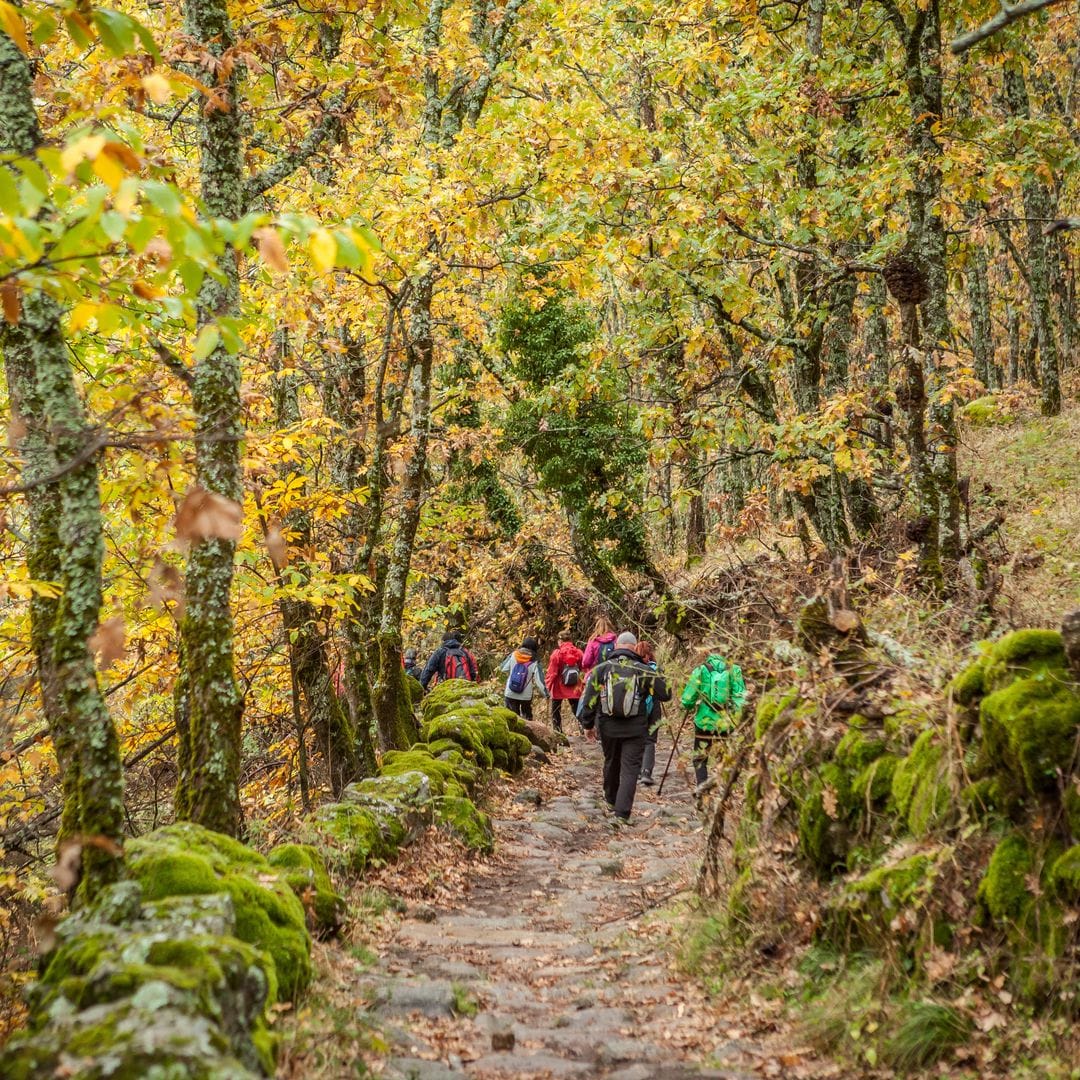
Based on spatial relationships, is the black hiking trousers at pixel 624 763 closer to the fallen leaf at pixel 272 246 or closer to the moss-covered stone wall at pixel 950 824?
the moss-covered stone wall at pixel 950 824

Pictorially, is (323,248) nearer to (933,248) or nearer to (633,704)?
(933,248)

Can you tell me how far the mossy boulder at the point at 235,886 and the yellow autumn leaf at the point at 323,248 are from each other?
3532mm

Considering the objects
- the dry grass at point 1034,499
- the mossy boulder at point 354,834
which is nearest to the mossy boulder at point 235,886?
the mossy boulder at point 354,834

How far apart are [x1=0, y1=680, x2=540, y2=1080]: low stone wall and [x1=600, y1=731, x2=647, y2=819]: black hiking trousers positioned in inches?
185

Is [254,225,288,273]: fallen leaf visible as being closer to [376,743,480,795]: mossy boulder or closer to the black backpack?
[376,743,480,795]: mossy boulder

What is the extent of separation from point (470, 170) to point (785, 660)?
7834 mm

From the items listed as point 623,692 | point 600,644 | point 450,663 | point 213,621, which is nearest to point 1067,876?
point 213,621

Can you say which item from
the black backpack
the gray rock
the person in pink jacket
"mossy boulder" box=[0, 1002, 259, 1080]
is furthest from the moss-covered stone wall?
the person in pink jacket

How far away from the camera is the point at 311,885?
6703 mm

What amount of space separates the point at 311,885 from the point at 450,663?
46.9 ft

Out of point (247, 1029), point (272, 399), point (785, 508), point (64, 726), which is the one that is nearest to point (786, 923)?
point (247, 1029)

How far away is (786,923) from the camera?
6.01 meters

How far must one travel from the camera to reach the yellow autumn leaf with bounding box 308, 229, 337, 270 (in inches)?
116

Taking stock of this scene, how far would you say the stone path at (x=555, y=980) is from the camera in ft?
17.0
